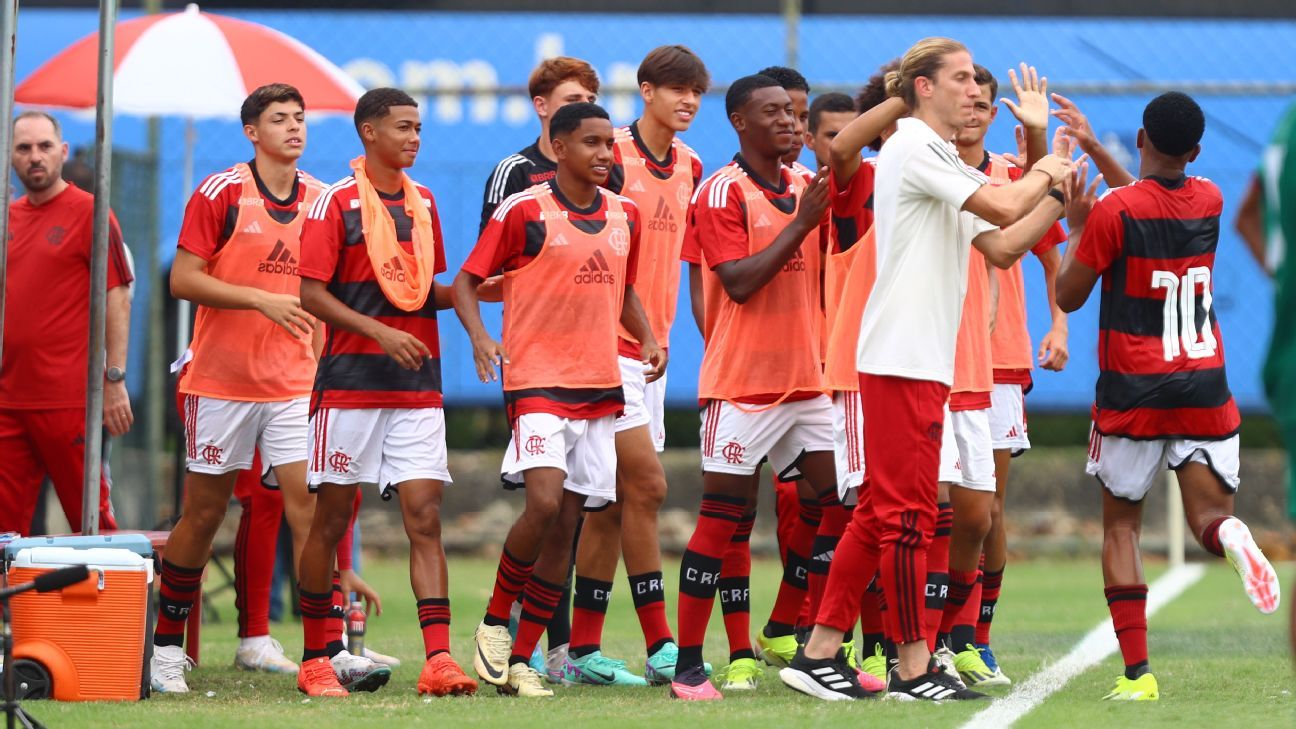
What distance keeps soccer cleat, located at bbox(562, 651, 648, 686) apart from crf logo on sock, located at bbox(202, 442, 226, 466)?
5.36 feet

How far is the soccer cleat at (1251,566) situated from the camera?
21.3ft

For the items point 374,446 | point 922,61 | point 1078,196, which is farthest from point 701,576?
point 922,61

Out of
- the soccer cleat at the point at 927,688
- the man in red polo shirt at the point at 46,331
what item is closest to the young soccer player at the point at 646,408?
the soccer cleat at the point at 927,688

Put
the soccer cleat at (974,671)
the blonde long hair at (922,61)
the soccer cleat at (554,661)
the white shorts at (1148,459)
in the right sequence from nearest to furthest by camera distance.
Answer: the blonde long hair at (922,61), the white shorts at (1148,459), the soccer cleat at (974,671), the soccer cleat at (554,661)

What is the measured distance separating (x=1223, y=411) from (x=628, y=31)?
292 inches

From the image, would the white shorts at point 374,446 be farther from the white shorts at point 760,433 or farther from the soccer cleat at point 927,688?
the soccer cleat at point 927,688

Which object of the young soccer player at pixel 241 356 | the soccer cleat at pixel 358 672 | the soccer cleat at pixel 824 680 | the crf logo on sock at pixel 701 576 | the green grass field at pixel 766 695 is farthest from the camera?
the young soccer player at pixel 241 356

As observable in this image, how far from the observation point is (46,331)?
843cm

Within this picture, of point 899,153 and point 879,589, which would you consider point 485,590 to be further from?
point 899,153

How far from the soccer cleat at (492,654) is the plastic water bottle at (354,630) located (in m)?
1.26

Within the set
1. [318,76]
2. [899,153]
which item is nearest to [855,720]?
[899,153]

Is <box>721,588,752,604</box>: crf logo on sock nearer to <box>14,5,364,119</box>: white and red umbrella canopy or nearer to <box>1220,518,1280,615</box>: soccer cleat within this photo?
<box>1220,518,1280,615</box>: soccer cleat

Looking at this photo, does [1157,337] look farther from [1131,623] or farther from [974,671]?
[974,671]

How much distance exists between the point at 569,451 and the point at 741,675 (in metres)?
1.08
